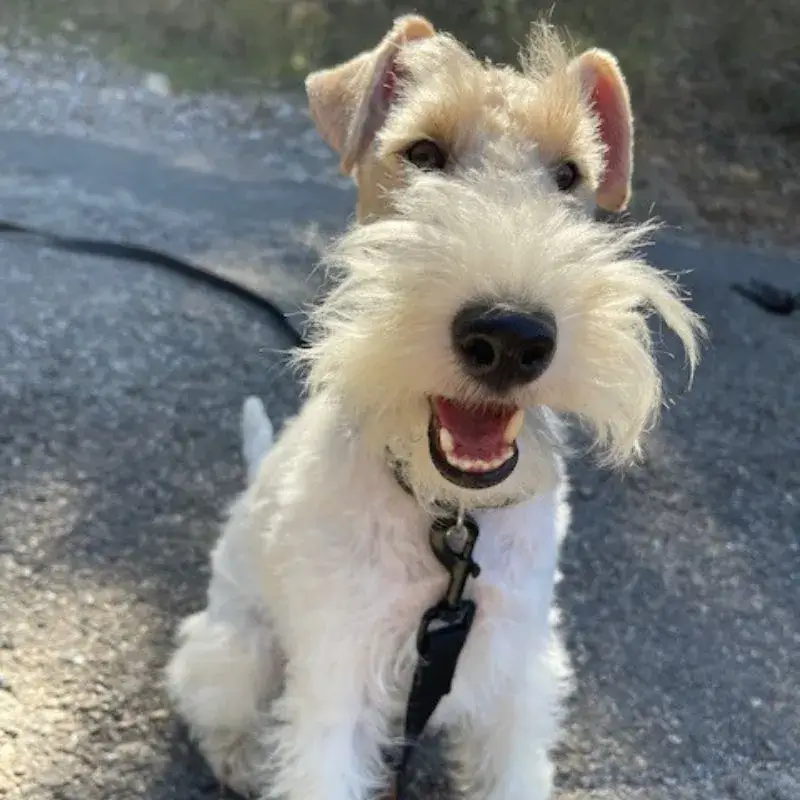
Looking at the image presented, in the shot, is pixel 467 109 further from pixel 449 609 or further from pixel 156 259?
pixel 156 259

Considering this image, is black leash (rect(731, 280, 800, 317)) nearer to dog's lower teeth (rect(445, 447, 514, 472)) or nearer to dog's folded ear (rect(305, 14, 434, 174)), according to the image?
dog's folded ear (rect(305, 14, 434, 174))

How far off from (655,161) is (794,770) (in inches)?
211

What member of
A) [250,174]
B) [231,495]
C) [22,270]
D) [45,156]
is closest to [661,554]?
[231,495]

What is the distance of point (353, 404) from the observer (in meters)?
1.97

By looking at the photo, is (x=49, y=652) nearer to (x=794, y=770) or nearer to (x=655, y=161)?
(x=794, y=770)

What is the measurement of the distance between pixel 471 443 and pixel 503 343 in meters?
0.27

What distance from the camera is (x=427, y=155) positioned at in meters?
2.22

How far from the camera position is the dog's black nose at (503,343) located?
1.64 meters

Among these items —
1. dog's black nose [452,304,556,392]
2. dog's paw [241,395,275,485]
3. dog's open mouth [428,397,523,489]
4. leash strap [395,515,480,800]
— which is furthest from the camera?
dog's paw [241,395,275,485]

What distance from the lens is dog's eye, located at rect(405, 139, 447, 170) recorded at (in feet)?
7.23

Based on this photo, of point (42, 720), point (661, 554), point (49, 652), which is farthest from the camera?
point (661, 554)

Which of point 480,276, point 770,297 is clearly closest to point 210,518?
point 480,276

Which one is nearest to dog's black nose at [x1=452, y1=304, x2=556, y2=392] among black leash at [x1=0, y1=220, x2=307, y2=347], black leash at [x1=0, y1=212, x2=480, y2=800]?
black leash at [x1=0, y1=212, x2=480, y2=800]

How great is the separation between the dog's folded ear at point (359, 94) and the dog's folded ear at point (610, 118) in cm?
41
